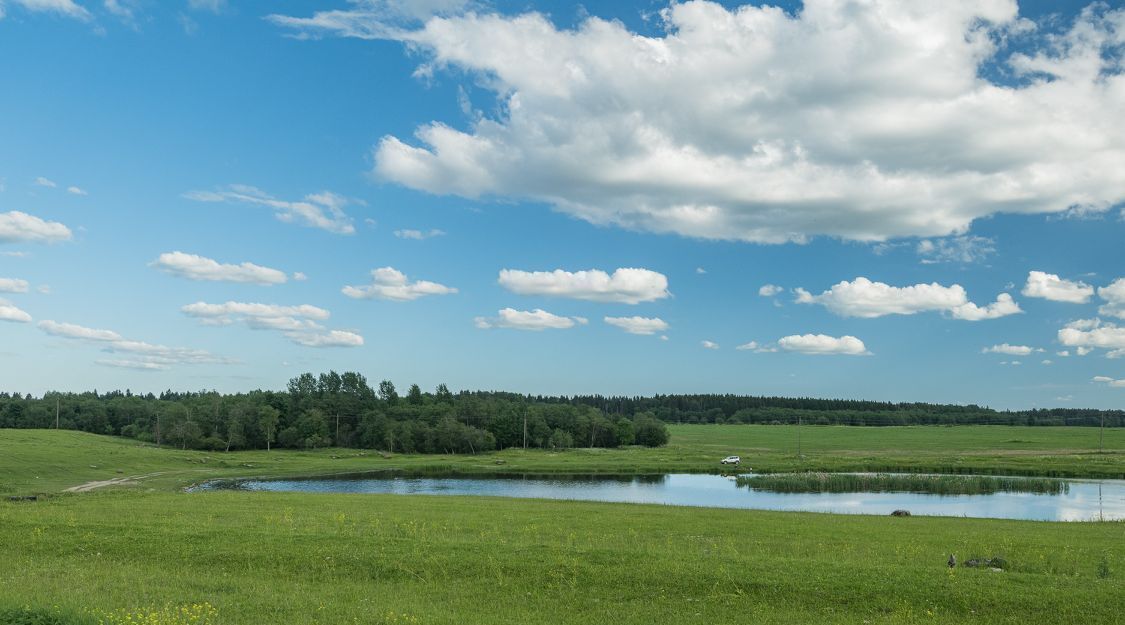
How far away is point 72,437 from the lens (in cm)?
11956

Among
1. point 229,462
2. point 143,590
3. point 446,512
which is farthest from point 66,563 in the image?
point 229,462

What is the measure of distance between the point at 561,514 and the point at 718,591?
17.0 meters

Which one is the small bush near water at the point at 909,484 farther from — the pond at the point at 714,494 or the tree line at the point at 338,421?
the tree line at the point at 338,421

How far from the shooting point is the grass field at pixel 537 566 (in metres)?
16.6

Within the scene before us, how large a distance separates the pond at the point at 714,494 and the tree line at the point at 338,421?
176 ft

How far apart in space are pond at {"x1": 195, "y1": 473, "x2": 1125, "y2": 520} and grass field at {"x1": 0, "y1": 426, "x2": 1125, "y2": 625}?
20209mm

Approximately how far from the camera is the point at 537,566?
19.9 meters

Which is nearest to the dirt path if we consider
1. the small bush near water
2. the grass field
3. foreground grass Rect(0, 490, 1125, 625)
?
the grass field

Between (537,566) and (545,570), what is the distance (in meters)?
0.32

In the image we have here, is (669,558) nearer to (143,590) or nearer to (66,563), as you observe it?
(143,590)

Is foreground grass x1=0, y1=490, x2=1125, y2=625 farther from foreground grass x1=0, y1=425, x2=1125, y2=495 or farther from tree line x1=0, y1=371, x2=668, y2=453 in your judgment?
tree line x1=0, y1=371, x2=668, y2=453

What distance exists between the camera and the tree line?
143m

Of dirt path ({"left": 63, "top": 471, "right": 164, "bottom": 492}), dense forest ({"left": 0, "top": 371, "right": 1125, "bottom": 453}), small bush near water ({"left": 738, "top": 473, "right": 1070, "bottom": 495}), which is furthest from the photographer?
dense forest ({"left": 0, "top": 371, "right": 1125, "bottom": 453})

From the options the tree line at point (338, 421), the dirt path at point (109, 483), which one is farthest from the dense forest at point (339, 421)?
the dirt path at point (109, 483)
